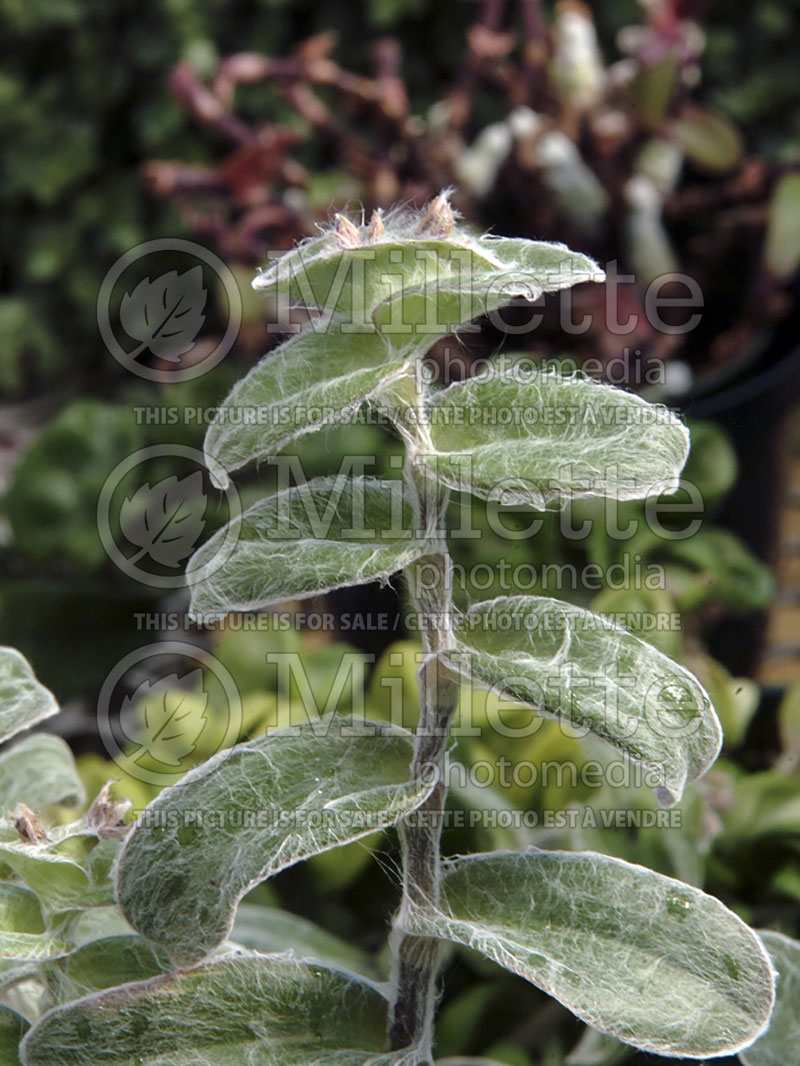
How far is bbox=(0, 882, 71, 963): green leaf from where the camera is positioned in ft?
1.01

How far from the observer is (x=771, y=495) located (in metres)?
0.98

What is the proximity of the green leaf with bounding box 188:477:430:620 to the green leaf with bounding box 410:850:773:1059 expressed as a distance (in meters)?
0.11

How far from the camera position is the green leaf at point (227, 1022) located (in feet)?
1.02

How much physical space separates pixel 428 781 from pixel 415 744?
0.07 ft

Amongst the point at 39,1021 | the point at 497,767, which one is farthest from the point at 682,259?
the point at 39,1021

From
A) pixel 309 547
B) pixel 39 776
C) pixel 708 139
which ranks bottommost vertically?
pixel 39 776

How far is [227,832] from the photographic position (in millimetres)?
294

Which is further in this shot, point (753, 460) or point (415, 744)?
point (753, 460)

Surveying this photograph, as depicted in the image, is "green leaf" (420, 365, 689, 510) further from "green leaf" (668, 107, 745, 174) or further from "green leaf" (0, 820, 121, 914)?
"green leaf" (668, 107, 745, 174)
